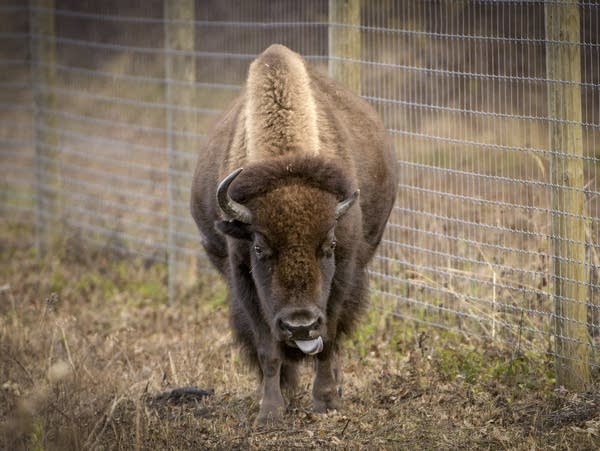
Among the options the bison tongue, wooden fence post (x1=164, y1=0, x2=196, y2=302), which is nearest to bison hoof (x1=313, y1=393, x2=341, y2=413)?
the bison tongue

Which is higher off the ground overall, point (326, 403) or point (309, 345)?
point (309, 345)

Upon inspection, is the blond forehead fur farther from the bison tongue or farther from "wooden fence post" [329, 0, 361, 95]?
"wooden fence post" [329, 0, 361, 95]

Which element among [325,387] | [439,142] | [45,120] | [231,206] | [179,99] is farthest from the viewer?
[45,120]

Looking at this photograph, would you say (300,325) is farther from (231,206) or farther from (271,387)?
(271,387)

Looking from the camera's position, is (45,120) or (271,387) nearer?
(271,387)

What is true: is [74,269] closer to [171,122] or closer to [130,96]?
[171,122]

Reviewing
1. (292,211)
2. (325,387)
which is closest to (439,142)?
(325,387)

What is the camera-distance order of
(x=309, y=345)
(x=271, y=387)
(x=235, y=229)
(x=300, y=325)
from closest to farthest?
(x=300, y=325)
(x=309, y=345)
(x=235, y=229)
(x=271, y=387)

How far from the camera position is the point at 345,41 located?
25.6 ft

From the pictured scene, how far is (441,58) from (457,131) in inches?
24.4

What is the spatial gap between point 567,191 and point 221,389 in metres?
2.52

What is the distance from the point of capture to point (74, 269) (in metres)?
10.4

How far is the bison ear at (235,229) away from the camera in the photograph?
5.37 metres

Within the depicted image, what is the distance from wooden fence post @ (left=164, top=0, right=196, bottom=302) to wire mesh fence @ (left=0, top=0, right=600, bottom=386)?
0.5 inches
